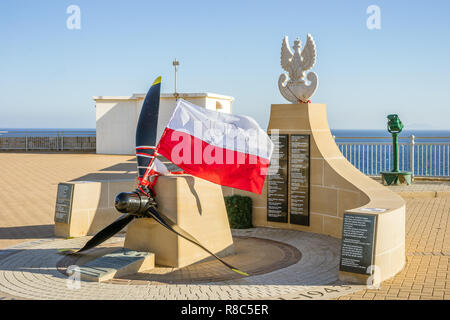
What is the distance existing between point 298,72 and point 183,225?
512 centimetres

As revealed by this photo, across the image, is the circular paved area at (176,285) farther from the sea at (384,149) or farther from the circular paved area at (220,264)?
the sea at (384,149)

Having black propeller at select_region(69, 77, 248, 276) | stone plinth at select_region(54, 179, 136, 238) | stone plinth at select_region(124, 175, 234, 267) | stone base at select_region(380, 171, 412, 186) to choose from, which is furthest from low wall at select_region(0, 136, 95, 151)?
black propeller at select_region(69, 77, 248, 276)

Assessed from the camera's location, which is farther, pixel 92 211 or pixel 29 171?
pixel 29 171

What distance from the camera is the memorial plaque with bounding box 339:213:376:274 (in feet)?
22.8

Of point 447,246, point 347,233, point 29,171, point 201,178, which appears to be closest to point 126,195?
point 201,178

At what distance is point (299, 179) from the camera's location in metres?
11.2

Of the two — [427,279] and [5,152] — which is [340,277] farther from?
[5,152]

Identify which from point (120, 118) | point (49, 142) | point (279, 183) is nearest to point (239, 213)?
point (279, 183)

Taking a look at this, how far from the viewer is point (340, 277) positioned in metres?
7.18

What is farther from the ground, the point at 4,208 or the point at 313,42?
the point at 313,42

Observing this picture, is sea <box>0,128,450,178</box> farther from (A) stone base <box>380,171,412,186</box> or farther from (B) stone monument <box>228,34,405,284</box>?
(B) stone monument <box>228,34,405,284</box>

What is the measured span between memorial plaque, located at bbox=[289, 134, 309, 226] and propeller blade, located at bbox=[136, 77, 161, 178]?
4.22 m

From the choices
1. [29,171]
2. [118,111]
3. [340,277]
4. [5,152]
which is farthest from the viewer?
[5,152]

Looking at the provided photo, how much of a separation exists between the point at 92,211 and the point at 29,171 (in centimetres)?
1232
